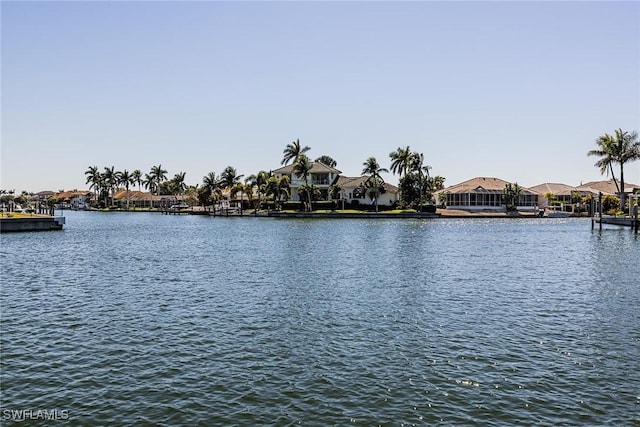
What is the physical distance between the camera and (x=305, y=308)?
68.2 ft

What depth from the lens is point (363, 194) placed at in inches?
4464

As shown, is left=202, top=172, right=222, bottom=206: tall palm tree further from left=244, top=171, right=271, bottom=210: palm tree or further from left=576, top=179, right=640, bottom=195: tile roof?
left=576, top=179, right=640, bottom=195: tile roof

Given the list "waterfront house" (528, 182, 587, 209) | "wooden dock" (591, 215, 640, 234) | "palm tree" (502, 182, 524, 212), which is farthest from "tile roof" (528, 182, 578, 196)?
"wooden dock" (591, 215, 640, 234)

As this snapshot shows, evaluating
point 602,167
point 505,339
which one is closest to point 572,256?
point 505,339

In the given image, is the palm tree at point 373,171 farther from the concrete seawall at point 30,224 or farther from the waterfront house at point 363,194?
the concrete seawall at point 30,224

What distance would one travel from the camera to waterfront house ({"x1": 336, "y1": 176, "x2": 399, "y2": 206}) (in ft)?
370

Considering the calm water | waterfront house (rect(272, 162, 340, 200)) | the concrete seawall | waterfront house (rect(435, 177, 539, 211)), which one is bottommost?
the calm water

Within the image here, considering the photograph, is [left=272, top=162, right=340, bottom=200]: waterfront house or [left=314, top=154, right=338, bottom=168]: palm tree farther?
[left=314, top=154, right=338, bottom=168]: palm tree

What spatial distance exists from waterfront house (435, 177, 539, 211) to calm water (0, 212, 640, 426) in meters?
86.6

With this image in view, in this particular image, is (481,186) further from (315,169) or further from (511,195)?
(315,169)

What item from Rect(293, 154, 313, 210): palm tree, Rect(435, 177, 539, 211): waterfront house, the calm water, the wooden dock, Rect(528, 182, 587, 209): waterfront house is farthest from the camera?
Rect(528, 182, 587, 209): waterfront house

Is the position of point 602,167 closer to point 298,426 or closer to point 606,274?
point 606,274

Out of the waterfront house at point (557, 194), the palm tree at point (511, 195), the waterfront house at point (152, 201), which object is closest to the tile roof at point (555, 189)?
the waterfront house at point (557, 194)

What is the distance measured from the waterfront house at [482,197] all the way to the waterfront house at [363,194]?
15.5 metres
